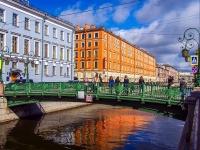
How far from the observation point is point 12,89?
20.8 m

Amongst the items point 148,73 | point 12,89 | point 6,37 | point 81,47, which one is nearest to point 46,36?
point 6,37

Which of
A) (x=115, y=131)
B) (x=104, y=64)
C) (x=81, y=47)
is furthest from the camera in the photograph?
(x=81, y=47)

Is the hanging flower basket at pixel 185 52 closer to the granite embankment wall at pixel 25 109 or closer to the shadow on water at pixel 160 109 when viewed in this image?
the shadow on water at pixel 160 109

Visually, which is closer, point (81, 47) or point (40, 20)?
point (40, 20)

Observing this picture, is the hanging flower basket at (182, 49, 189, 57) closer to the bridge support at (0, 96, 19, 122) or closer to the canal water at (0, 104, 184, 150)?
the canal water at (0, 104, 184, 150)

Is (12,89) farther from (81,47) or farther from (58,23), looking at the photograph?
(81,47)

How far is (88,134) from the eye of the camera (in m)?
18.8

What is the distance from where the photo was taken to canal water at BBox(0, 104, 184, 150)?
15781 mm

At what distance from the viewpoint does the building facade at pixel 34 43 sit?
29.4 metres

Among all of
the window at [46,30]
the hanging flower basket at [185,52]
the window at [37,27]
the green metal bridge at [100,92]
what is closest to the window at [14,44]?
the window at [37,27]

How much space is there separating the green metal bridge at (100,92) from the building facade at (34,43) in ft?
32.1

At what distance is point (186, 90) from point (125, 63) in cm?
5947

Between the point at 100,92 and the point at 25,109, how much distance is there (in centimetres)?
1243

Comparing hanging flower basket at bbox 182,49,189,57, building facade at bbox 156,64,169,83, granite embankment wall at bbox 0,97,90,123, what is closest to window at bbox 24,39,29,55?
granite embankment wall at bbox 0,97,90,123
